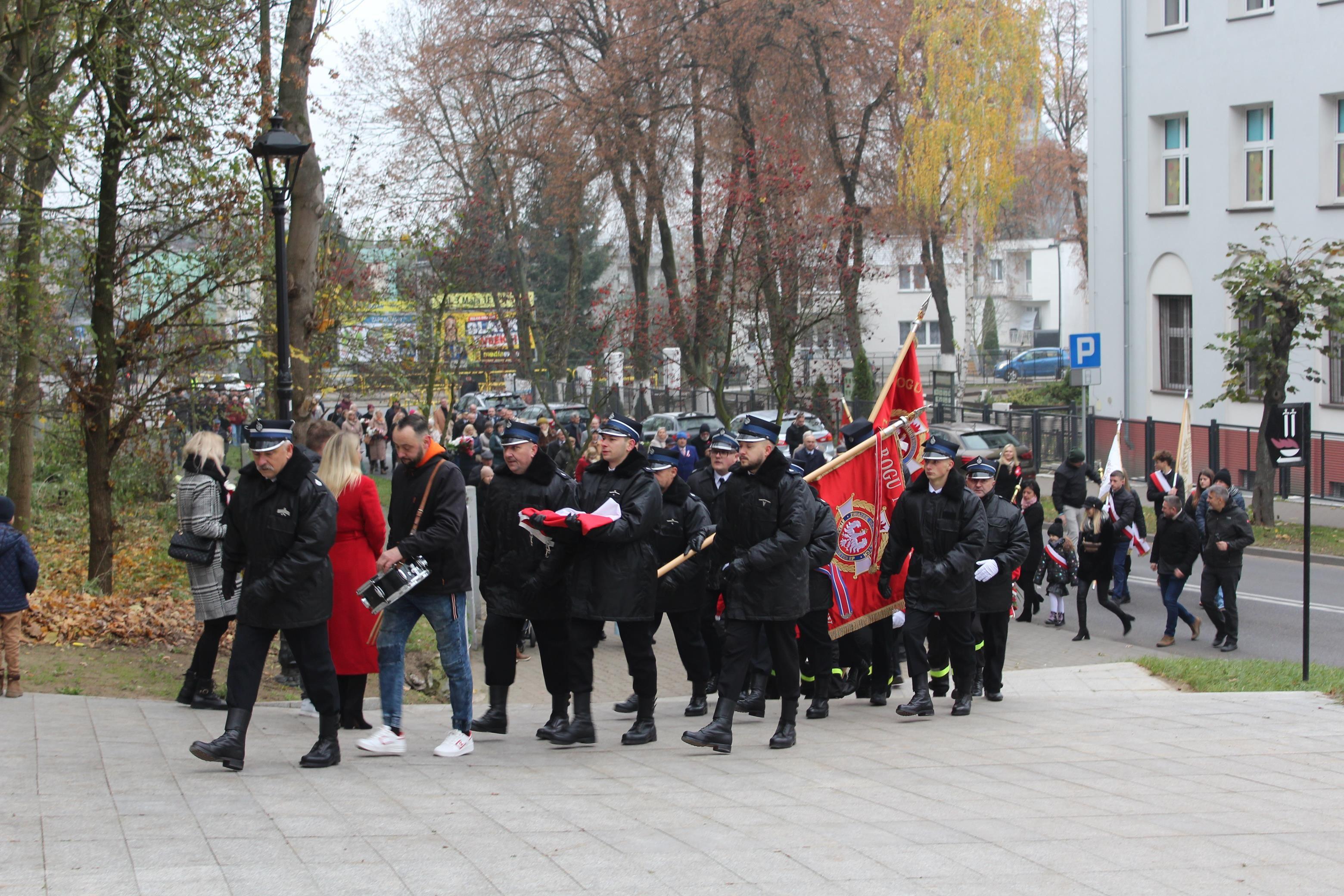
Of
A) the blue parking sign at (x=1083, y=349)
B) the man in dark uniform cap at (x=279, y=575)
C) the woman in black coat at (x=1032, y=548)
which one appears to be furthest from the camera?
the blue parking sign at (x=1083, y=349)

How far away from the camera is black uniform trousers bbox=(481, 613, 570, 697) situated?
24.9 feet

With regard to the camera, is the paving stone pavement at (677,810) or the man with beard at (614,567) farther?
the man with beard at (614,567)

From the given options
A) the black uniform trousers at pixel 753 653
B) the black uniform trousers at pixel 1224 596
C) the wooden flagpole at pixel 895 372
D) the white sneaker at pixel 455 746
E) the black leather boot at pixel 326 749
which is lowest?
the black uniform trousers at pixel 1224 596

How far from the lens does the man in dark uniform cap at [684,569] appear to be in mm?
8766

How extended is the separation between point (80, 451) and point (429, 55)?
2117cm

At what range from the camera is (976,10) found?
38.8 metres

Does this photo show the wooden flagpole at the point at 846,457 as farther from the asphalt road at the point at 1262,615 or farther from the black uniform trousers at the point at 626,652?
the asphalt road at the point at 1262,615

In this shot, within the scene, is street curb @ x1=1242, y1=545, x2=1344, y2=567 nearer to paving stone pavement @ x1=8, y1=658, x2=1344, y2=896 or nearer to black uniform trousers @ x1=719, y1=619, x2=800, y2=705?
paving stone pavement @ x1=8, y1=658, x2=1344, y2=896

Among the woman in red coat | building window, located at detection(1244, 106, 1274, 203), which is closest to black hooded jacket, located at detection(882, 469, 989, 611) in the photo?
the woman in red coat

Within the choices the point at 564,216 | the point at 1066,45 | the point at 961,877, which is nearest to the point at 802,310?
the point at 564,216

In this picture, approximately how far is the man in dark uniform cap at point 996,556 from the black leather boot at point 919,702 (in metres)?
0.73

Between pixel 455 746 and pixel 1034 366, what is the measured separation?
59426 mm

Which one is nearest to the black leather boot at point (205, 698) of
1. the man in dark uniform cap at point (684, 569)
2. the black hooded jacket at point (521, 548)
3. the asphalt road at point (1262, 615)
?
the black hooded jacket at point (521, 548)

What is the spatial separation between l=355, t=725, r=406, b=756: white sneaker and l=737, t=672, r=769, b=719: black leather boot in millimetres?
2405
